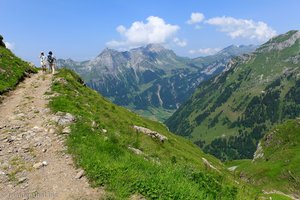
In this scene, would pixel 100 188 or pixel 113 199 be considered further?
pixel 100 188

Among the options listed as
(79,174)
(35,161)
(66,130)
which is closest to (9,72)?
(66,130)

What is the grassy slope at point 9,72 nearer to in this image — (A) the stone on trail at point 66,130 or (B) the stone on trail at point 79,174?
(A) the stone on trail at point 66,130

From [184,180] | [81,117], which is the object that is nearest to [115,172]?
[184,180]

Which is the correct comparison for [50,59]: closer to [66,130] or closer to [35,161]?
[66,130]

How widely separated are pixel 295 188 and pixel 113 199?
13958 centimetres

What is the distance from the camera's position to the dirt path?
18.3 m

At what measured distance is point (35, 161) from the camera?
21.8 m

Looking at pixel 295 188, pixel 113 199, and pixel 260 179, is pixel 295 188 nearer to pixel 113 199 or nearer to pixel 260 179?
pixel 260 179

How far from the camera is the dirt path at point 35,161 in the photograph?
1827cm

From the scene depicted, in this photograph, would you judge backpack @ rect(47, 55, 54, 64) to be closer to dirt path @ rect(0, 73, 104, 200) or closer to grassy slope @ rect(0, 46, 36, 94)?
grassy slope @ rect(0, 46, 36, 94)

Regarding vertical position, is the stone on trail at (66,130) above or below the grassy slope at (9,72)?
below

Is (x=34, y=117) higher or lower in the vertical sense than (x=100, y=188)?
higher

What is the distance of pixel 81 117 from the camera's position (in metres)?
28.4

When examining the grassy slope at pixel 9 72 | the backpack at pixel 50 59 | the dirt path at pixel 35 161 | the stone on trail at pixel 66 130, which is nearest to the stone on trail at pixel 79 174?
the dirt path at pixel 35 161
